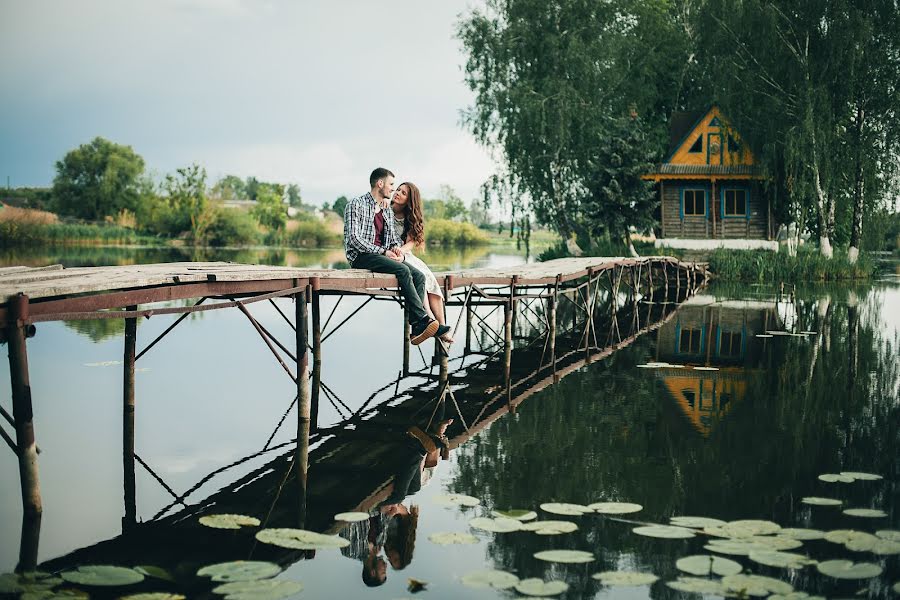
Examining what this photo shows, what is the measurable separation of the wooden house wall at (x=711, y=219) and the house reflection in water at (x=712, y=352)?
14.5 meters

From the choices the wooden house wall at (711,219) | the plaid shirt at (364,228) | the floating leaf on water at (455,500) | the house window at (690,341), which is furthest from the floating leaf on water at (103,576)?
the wooden house wall at (711,219)

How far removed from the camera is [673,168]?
38.9m

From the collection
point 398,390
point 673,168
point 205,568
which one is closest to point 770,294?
point 673,168

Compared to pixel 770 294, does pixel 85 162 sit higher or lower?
higher

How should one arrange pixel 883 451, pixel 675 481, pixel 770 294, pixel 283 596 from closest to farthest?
pixel 283 596 → pixel 675 481 → pixel 883 451 → pixel 770 294

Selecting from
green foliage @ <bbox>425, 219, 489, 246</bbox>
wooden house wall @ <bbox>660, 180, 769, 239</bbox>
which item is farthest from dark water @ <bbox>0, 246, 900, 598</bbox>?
green foliage @ <bbox>425, 219, 489, 246</bbox>

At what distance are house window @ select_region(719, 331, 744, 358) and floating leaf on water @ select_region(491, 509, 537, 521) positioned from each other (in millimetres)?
9719

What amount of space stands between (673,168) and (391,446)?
32.2 metres

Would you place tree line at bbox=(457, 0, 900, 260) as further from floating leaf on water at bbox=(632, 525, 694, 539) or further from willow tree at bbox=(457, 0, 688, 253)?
floating leaf on water at bbox=(632, 525, 694, 539)

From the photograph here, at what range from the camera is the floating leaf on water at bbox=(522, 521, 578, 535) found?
20.2ft

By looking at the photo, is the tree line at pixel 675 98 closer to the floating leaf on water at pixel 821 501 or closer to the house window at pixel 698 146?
the house window at pixel 698 146

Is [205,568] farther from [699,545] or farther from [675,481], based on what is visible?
[675,481]

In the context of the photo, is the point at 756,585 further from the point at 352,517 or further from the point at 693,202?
the point at 693,202

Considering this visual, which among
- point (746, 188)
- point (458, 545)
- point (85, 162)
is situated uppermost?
point (85, 162)
